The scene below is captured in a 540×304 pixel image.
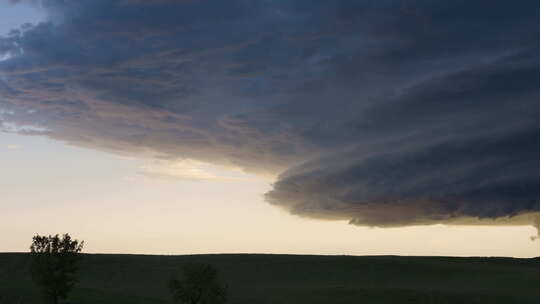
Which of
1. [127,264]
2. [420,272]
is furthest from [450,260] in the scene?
[127,264]

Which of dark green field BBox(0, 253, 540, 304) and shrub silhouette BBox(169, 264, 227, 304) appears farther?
dark green field BBox(0, 253, 540, 304)

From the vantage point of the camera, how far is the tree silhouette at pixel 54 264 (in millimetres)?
63562

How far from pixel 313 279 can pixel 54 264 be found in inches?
1987

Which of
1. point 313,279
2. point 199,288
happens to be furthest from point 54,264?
point 313,279

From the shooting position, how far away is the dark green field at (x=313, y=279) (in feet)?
257

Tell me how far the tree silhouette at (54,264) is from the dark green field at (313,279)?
571 cm

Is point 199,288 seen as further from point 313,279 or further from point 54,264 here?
point 313,279

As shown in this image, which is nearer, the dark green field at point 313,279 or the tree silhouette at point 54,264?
the tree silhouette at point 54,264

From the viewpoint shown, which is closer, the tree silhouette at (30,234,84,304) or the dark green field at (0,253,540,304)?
the tree silhouette at (30,234,84,304)

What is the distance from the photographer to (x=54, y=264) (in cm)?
6381

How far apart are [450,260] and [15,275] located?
80.0 metres

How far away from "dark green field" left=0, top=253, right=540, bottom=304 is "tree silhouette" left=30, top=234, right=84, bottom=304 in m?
5.71

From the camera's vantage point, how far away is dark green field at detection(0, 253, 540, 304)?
7819cm

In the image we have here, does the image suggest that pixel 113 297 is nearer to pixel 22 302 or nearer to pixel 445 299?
pixel 22 302
